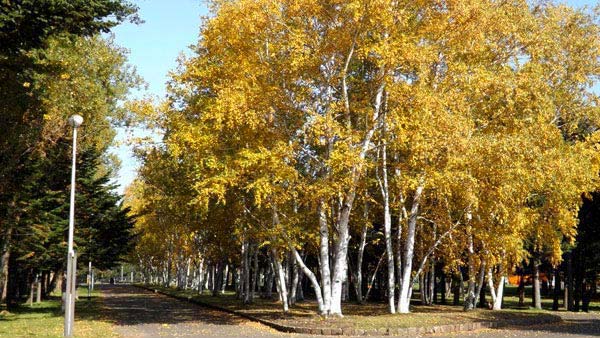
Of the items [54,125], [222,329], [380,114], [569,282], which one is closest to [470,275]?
[380,114]

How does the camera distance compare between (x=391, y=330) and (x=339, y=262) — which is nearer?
(x=391, y=330)

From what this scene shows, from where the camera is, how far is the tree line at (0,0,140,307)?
1848 cm

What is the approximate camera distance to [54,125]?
3209cm

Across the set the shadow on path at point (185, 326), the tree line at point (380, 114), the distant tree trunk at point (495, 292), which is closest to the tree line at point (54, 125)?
the tree line at point (380, 114)

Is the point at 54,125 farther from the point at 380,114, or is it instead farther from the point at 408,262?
the point at 408,262

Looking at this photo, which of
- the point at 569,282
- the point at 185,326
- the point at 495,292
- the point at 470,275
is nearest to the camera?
the point at 185,326

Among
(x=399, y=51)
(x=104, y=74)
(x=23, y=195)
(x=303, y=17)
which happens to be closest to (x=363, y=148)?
(x=399, y=51)

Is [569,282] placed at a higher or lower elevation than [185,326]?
higher

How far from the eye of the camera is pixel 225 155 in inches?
1071

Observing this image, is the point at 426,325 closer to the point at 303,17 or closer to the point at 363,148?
the point at 363,148

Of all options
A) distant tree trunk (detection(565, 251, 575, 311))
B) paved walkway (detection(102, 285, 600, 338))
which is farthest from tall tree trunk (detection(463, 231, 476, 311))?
distant tree trunk (detection(565, 251, 575, 311))

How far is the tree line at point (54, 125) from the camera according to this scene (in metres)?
18.5

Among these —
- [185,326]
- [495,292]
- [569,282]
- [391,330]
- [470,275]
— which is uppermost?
[470,275]

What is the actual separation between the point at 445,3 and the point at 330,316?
1264 centimetres
